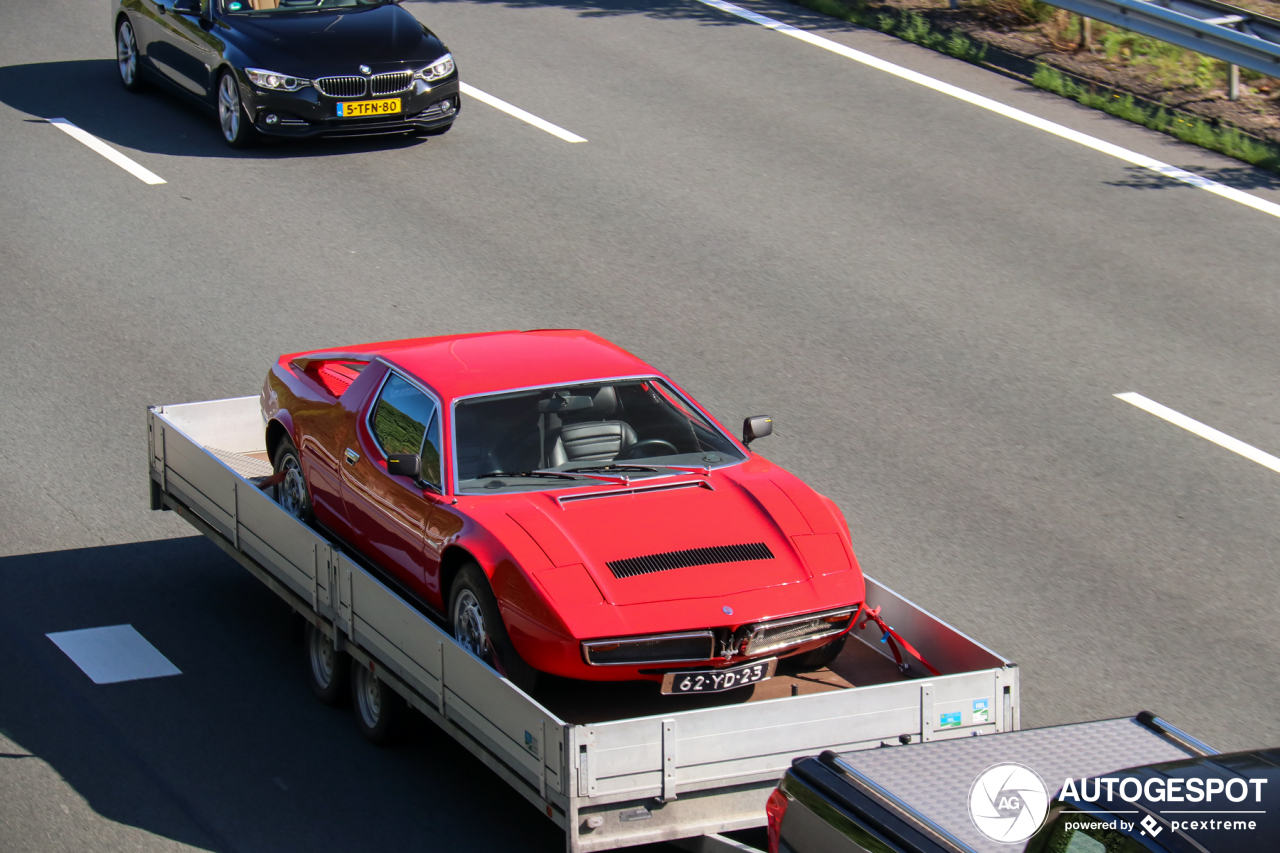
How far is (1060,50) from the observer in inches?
734

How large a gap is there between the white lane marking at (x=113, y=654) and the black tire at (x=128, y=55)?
10.9 meters

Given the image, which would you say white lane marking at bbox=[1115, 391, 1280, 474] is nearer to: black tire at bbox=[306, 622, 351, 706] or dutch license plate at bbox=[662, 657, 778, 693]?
dutch license plate at bbox=[662, 657, 778, 693]

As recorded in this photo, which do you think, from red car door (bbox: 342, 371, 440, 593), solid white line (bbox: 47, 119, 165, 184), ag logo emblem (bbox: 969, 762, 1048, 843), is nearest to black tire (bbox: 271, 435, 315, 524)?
red car door (bbox: 342, 371, 440, 593)

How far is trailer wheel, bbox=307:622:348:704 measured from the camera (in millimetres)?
7680

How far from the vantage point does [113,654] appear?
8391mm

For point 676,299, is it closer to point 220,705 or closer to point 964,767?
point 220,705

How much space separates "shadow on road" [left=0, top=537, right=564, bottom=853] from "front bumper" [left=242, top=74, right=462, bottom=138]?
25.6 ft

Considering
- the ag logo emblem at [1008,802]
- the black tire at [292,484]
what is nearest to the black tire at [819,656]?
the ag logo emblem at [1008,802]

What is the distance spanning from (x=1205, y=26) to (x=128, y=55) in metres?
11.6

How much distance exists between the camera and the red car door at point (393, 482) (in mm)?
7508

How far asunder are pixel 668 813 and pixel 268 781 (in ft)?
6.96

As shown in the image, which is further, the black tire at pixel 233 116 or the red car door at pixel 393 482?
the black tire at pixel 233 116

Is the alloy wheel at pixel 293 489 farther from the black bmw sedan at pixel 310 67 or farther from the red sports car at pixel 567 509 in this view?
Answer: the black bmw sedan at pixel 310 67

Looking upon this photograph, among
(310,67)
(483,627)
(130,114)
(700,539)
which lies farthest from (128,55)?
(700,539)
